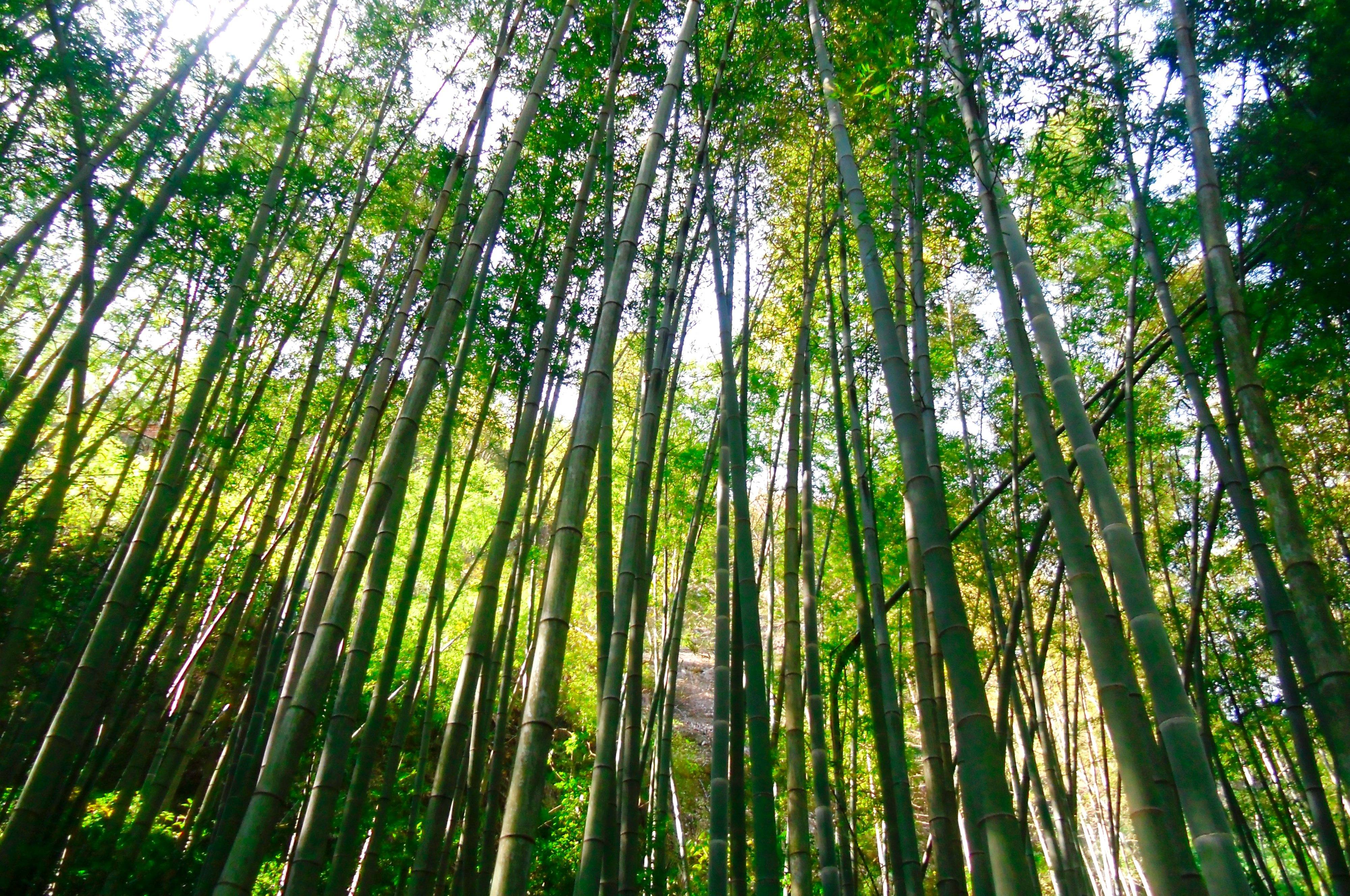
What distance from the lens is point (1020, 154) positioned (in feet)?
14.5

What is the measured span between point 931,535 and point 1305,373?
3474 millimetres

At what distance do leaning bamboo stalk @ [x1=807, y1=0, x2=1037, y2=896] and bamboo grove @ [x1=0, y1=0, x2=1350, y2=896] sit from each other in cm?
1

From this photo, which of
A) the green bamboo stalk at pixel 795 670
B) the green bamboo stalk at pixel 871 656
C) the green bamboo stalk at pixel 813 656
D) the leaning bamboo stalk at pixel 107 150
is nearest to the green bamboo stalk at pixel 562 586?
the green bamboo stalk at pixel 795 670

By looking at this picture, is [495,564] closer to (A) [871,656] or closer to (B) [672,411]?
(A) [871,656]

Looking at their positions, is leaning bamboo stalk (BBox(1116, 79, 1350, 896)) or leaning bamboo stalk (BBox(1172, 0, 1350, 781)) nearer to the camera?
leaning bamboo stalk (BBox(1172, 0, 1350, 781))

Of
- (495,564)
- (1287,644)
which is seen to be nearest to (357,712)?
(495,564)

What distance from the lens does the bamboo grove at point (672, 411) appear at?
2.09m

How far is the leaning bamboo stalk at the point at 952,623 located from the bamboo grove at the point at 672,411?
13mm

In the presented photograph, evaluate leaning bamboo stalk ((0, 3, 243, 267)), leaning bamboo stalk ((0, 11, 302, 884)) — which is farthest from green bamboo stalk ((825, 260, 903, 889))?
leaning bamboo stalk ((0, 3, 243, 267))

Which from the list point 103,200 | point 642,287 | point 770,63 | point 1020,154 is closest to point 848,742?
point 642,287

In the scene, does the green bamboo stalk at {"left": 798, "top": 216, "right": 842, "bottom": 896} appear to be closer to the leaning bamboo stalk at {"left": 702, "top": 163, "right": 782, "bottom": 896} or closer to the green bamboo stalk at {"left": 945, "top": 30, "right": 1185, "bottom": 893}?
the leaning bamboo stalk at {"left": 702, "top": 163, "right": 782, "bottom": 896}

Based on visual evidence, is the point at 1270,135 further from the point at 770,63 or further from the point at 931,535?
the point at 931,535

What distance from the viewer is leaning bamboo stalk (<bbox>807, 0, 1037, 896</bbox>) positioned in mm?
1432

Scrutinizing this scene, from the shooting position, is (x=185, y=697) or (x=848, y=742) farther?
(x=848, y=742)
